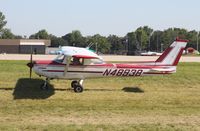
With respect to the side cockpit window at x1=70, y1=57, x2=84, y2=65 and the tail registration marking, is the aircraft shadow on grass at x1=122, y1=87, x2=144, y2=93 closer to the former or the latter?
the tail registration marking

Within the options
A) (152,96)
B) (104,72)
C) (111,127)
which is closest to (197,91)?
(152,96)

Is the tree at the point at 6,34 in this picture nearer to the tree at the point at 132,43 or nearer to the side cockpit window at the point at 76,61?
the tree at the point at 132,43

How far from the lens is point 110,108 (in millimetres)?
12484

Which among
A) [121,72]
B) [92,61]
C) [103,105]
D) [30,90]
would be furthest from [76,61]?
[103,105]

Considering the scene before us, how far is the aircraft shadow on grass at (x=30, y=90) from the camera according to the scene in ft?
48.8

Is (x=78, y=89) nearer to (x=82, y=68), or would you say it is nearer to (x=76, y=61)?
(x=82, y=68)

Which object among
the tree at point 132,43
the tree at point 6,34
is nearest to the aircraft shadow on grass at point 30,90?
the tree at point 132,43

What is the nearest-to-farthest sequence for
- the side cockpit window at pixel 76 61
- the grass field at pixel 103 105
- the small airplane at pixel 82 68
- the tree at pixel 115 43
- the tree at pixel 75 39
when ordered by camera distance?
the grass field at pixel 103 105
the small airplane at pixel 82 68
the side cockpit window at pixel 76 61
the tree at pixel 115 43
the tree at pixel 75 39

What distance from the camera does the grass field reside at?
9.88 metres

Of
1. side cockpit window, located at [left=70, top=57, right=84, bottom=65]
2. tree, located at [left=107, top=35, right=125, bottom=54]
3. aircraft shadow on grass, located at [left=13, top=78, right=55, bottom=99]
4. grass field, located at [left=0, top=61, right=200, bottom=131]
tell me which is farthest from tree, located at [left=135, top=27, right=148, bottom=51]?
side cockpit window, located at [left=70, top=57, right=84, bottom=65]

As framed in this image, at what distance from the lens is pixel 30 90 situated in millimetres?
16453

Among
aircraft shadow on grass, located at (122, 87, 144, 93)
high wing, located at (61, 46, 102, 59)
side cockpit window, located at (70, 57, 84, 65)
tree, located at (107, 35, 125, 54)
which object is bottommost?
aircraft shadow on grass, located at (122, 87, 144, 93)

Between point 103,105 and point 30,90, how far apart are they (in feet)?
15.1

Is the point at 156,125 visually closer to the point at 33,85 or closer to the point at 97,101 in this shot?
the point at 97,101
